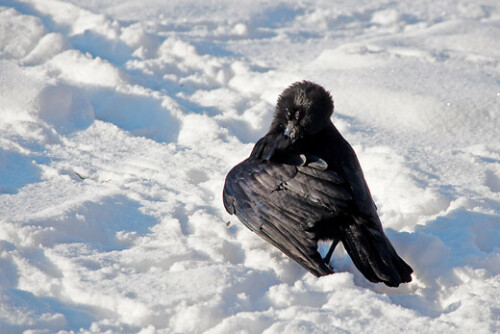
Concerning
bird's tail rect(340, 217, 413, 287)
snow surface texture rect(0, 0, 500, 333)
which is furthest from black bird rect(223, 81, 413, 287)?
snow surface texture rect(0, 0, 500, 333)

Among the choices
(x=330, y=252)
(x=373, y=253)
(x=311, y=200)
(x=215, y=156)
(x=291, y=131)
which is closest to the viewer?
(x=373, y=253)

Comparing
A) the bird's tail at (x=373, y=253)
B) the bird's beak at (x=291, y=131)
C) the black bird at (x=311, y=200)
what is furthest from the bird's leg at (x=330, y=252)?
the bird's beak at (x=291, y=131)

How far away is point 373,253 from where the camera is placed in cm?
319

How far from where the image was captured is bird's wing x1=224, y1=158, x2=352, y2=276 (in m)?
3.25

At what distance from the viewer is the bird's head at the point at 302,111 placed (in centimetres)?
378

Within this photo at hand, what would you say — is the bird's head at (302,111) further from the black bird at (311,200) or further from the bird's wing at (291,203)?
the bird's wing at (291,203)

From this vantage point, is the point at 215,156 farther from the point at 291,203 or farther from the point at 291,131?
the point at 291,203

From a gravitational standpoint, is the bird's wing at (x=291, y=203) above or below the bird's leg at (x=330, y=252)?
above

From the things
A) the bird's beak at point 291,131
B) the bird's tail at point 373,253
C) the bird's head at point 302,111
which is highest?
the bird's head at point 302,111

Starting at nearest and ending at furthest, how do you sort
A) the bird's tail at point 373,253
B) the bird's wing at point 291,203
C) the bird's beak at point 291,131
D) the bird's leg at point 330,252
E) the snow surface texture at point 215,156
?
the snow surface texture at point 215,156 → the bird's tail at point 373,253 → the bird's wing at point 291,203 → the bird's leg at point 330,252 → the bird's beak at point 291,131

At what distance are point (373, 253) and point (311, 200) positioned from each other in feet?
1.29

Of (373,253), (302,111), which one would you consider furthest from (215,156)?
(373,253)

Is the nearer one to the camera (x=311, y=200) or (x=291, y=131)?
(x=311, y=200)

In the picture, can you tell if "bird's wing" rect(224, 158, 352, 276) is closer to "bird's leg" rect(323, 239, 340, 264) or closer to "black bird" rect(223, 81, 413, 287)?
"black bird" rect(223, 81, 413, 287)
